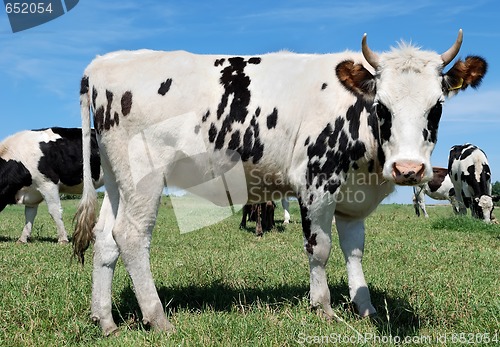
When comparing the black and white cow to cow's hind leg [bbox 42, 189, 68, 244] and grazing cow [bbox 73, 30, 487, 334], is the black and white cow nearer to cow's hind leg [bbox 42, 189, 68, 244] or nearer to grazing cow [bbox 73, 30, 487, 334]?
cow's hind leg [bbox 42, 189, 68, 244]

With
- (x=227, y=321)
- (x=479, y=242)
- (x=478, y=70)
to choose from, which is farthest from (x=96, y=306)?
(x=479, y=242)

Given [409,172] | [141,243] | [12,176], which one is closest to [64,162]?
[12,176]

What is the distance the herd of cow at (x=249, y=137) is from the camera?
15.6 feet

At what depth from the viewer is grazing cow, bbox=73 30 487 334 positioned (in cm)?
480

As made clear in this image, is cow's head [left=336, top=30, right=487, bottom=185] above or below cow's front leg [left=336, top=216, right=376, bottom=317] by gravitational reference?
above

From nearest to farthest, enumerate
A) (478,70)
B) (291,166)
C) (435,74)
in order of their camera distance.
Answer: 1. (435,74)
2. (478,70)
3. (291,166)

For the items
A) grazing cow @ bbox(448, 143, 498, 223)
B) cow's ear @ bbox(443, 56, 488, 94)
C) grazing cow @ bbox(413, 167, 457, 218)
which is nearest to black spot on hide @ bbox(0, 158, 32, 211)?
cow's ear @ bbox(443, 56, 488, 94)

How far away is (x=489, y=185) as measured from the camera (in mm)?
19062

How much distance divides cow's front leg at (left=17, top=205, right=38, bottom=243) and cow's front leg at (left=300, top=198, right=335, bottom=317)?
9.55m

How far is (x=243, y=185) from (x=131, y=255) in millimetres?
1285

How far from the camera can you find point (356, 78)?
4.64 meters

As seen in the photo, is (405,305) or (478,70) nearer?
(478,70)

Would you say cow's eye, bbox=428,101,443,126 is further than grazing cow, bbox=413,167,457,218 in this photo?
No

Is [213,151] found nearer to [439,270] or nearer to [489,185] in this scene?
[439,270]
